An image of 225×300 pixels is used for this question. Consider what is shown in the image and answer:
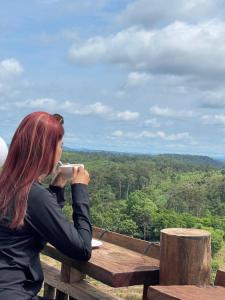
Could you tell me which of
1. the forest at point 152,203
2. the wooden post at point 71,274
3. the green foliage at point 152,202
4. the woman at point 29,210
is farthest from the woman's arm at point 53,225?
the green foliage at point 152,202

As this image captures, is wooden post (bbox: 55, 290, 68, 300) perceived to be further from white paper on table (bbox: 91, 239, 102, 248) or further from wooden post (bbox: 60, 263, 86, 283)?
white paper on table (bbox: 91, 239, 102, 248)

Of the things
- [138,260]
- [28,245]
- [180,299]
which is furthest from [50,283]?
[180,299]

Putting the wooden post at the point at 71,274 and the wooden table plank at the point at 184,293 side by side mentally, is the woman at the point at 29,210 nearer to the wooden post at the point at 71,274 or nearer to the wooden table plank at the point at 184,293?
the wooden table plank at the point at 184,293

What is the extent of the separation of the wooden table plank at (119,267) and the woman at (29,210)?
194mm

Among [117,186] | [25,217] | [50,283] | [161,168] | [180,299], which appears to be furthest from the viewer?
[161,168]

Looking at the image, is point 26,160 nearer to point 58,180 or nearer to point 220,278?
point 58,180

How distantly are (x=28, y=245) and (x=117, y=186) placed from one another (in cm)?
7161

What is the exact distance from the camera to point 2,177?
1892 millimetres

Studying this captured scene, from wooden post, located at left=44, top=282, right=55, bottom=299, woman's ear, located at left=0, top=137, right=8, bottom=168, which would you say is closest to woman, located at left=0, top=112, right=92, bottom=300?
woman's ear, located at left=0, top=137, right=8, bottom=168

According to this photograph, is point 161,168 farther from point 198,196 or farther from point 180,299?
point 180,299

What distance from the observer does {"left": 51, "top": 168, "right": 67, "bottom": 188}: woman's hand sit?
2.25 metres

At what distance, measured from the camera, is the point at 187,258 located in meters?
1.91

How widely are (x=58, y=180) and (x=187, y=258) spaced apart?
70 cm

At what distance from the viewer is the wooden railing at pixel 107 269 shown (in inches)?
79.0
